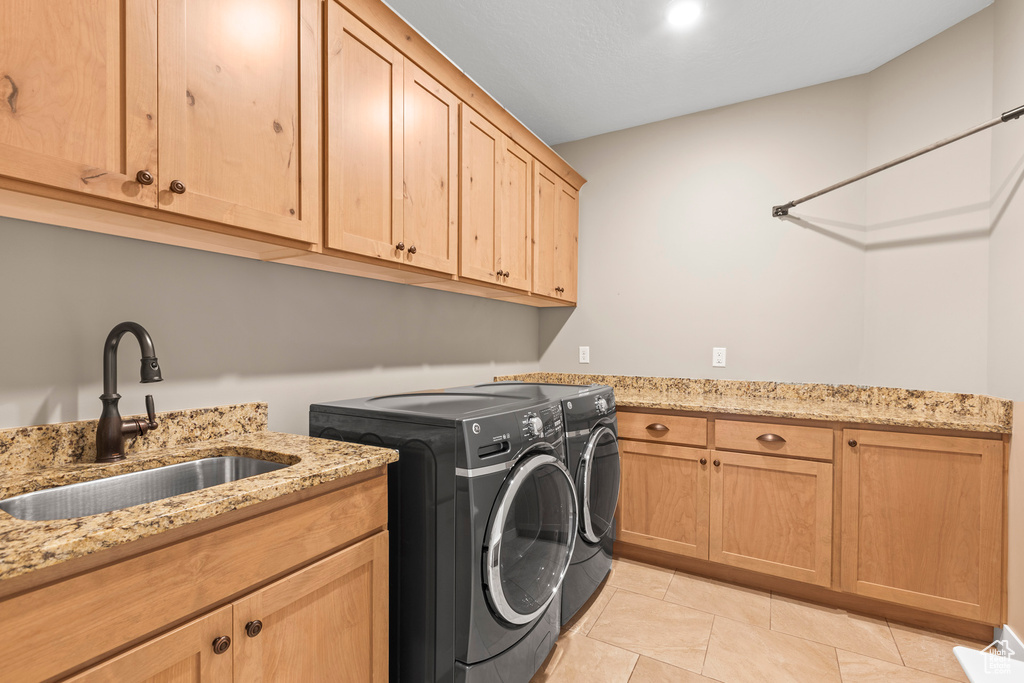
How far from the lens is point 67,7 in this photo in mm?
926

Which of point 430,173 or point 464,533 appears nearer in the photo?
point 464,533

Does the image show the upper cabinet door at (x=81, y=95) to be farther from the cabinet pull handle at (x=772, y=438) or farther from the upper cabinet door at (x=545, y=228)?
the cabinet pull handle at (x=772, y=438)

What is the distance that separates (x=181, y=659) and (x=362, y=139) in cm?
142

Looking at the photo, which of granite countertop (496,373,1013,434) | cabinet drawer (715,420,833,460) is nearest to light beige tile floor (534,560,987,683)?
cabinet drawer (715,420,833,460)

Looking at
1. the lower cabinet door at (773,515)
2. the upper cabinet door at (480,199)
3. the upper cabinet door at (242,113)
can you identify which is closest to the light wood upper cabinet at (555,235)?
the upper cabinet door at (480,199)

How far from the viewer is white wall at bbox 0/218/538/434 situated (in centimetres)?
116

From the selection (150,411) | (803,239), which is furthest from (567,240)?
(150,411)

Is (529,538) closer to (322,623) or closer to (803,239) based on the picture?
(322,623)

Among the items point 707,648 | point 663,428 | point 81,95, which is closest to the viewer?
point 81,95

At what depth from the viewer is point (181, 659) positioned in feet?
2.74

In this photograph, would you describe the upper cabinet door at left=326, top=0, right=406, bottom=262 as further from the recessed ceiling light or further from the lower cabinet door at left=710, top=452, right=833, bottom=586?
the lower cabinet door at left=710, top=452, right=833, bottom=586

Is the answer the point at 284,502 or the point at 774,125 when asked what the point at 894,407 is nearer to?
the point at 774,125

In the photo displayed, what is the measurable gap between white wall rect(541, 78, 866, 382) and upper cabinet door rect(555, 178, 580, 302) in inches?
3.5

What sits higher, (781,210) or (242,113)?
(781,210)
